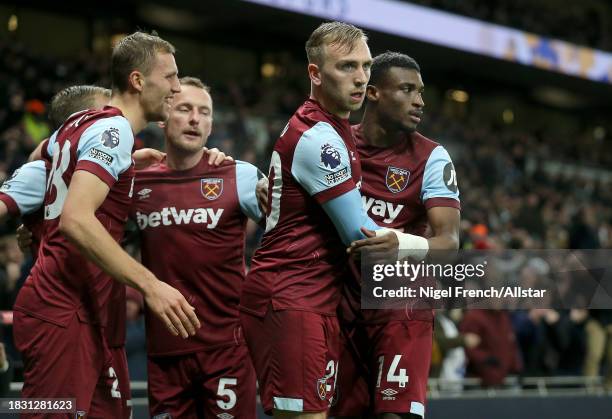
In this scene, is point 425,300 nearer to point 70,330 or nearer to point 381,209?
point 381,209

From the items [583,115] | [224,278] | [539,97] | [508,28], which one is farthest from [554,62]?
[224,278]

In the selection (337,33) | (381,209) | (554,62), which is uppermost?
(554,62)

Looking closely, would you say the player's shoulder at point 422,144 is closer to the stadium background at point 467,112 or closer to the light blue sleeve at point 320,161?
the light blue sleeve at point 320,161

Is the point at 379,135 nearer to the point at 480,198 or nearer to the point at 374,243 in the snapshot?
the point at 374,243

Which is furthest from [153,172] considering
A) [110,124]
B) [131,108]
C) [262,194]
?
[110,124]

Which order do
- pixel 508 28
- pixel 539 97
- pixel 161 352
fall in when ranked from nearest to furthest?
1. pixel 161 352
2. pixel 508 28
3. pixel 539 97

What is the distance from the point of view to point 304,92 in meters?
21.0

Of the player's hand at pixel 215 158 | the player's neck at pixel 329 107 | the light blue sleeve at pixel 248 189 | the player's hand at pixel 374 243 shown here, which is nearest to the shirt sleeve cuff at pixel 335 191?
the player's hand at pixel 374 243

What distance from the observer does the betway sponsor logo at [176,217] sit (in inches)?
201

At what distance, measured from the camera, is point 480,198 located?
1741 cm

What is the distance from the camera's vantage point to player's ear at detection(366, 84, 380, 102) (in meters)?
5.00

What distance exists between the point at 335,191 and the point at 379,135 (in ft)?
2.83

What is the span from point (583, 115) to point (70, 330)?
32.7 metres

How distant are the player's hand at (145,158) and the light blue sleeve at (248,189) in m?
0.44
